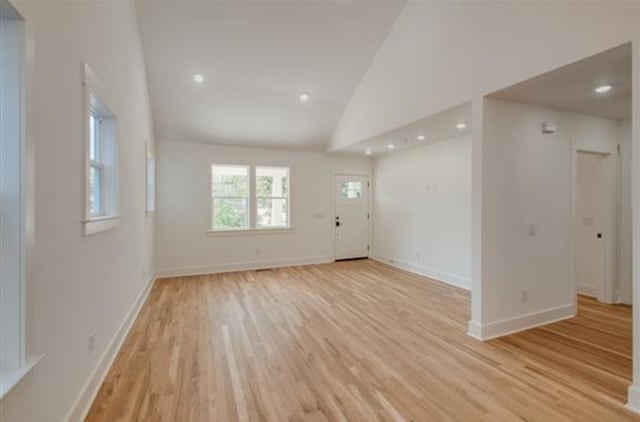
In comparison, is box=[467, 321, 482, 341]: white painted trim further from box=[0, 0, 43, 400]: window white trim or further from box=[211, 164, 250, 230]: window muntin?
box=[211, 164, 250, 230]: window muntin

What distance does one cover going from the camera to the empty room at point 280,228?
169cm

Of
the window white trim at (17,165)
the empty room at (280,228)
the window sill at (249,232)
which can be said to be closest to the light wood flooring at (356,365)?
the empty room at (280,228)

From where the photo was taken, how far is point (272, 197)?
22.2ft

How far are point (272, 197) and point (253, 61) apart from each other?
2958mm

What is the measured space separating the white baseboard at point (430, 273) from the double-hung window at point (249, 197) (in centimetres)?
245

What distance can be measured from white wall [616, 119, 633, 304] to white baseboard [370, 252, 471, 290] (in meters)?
1.95

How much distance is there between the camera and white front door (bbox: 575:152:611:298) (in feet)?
13.9

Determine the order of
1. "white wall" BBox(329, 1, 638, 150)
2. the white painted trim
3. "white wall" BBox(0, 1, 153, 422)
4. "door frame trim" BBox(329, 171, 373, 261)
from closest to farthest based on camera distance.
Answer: "white wall" BBox(0, 1, 153, 422)
"white wall" BBox(329, 1, 638, 150)
the white painted trim
"door frame trim" BBox(329, 171, 373, 261)

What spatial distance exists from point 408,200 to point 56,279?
568 cm

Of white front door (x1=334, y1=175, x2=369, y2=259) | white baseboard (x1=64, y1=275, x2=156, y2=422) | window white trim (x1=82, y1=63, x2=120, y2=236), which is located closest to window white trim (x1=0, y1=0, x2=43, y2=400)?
white baseboard (x1=64, y1=275, x2=156, y2=422)

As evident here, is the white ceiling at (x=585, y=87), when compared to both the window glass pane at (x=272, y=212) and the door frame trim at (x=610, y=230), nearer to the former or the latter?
the door frame trim at (x=610, y=230)

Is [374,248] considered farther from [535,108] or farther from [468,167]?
[535,108]

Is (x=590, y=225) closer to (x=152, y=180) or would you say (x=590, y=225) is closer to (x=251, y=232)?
(x=251, y=232)

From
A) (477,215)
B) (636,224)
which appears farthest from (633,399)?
(477,215)
